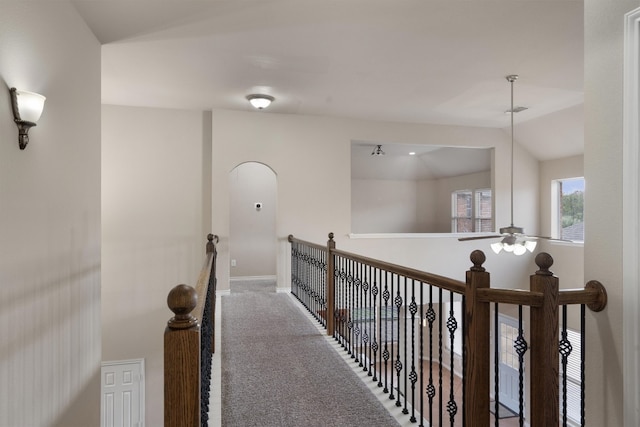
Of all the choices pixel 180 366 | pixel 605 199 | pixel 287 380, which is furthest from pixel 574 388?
pixel 180 366

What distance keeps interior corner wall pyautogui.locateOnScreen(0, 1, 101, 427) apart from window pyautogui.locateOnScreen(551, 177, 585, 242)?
7.88 metres

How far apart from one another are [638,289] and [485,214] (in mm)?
7815

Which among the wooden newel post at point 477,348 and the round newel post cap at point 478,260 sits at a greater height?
the round newel post cap at point 478,260

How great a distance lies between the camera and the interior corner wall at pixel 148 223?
5.91m

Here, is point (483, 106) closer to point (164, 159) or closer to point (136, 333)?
point (164, 159)

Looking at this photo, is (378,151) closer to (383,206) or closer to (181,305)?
(383,206)

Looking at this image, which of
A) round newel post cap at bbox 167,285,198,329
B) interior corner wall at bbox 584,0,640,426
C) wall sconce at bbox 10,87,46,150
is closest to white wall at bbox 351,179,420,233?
wall sconce at bbox 10,87,46,150

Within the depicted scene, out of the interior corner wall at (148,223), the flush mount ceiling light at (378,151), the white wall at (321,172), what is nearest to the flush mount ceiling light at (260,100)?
the white wall at (321,172)

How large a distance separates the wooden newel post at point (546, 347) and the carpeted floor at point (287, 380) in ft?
3.19

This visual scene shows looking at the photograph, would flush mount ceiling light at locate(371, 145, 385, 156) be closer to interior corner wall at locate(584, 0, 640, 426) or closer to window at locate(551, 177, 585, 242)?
window at locate(551, 177, 585, 242)

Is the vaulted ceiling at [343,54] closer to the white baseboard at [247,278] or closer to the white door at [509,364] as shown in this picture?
the white baseboard at [247,278]

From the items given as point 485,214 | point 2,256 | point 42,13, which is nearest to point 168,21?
point 42,13

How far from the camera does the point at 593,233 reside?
2.00 meters

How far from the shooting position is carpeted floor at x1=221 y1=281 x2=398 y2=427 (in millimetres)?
2529
